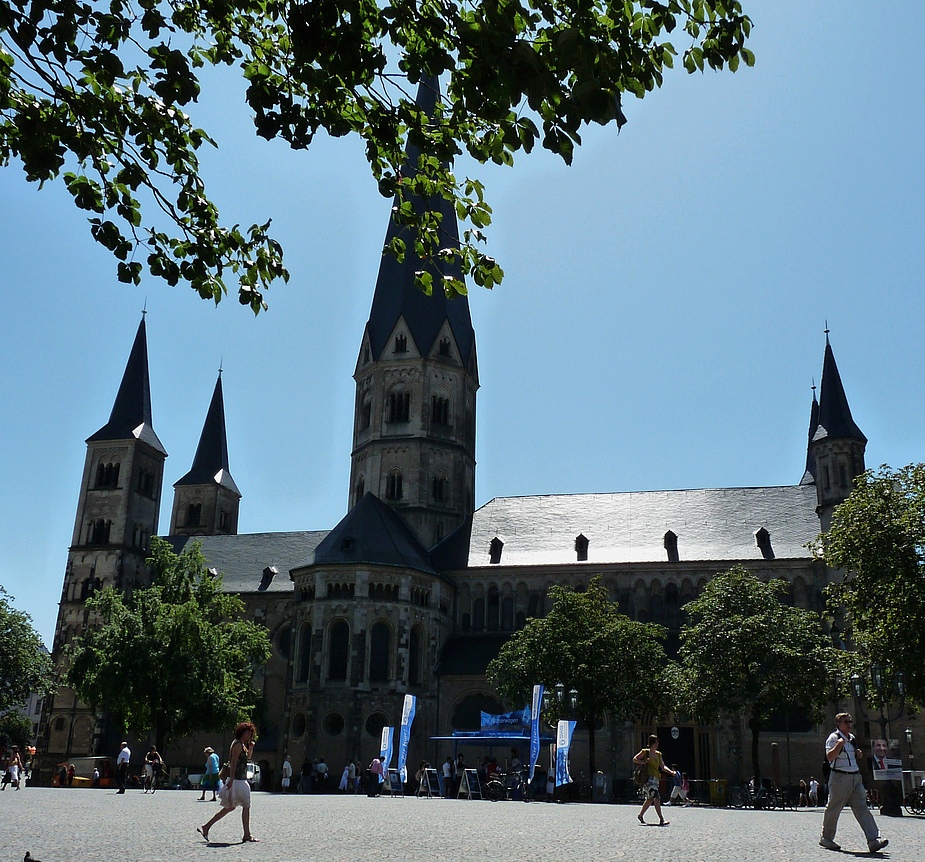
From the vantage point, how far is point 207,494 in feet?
271

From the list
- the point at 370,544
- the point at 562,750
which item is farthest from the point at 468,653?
the point at 562,750

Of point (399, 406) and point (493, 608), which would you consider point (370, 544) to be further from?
point (399, 406)

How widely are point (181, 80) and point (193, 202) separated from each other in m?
1.36

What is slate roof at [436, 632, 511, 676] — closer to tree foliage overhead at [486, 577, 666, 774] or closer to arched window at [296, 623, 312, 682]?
arched window at [296, 623, 312, 682]

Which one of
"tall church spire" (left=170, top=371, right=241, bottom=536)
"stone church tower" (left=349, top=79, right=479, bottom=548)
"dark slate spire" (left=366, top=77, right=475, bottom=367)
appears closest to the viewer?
"stone church tower" (left=349, top=79, right=479, bottom=548)

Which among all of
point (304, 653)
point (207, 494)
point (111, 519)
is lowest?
point (304, 653)

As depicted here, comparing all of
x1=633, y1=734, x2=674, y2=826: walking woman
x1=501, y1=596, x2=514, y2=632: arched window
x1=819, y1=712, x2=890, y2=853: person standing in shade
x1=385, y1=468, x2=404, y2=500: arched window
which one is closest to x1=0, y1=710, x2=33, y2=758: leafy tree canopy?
x1=385, y1=468, x2=404, y2=500: arched window

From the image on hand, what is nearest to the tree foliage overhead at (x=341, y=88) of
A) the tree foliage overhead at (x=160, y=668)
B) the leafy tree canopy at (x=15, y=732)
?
the tree foliage overhead at (x=160, y=668)

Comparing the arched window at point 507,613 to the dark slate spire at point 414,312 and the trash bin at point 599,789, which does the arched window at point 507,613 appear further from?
the trash bin at point 599,789

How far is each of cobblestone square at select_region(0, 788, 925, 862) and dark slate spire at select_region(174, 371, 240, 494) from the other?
6234 cm

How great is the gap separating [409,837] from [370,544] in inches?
1592

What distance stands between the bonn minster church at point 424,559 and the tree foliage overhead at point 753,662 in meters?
8.91

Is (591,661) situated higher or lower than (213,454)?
lower

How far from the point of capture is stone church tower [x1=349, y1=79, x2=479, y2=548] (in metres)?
62.8
